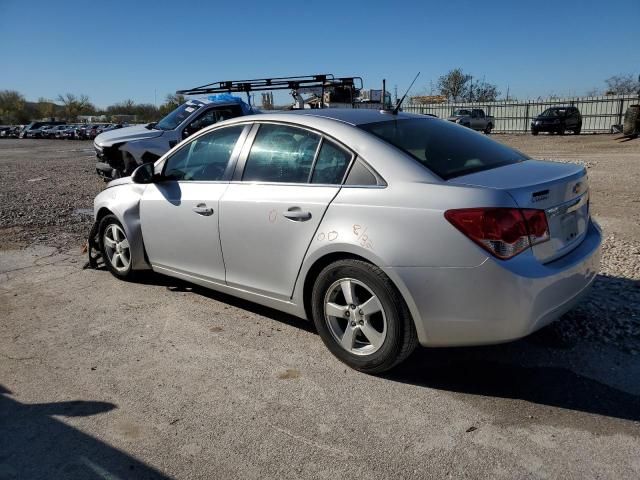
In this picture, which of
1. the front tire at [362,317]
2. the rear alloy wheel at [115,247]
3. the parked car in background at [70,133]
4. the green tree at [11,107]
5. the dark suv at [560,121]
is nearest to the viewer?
the front tire at [362,317]

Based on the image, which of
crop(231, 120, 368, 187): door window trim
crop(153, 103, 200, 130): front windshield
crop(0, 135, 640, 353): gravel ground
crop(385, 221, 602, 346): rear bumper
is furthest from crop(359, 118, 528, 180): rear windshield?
crop(153, 103, 200, 130): front windshield

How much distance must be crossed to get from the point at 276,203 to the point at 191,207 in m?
0.99

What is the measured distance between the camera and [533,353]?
3617 millimetres

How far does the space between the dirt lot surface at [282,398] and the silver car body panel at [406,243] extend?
0.41 m

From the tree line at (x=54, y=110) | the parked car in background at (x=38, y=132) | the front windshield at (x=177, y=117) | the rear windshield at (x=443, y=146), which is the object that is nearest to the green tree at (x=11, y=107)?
the tree line at (x=54, y=110)

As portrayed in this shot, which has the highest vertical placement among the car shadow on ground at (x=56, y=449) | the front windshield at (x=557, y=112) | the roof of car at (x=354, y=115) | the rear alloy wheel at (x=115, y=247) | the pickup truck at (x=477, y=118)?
the roof of car at (x=354, y=115)

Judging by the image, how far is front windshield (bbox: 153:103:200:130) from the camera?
428 inches

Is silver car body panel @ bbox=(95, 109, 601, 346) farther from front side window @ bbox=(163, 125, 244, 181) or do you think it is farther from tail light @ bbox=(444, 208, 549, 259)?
front side window @ bbox=(163, 125, 244, 181)

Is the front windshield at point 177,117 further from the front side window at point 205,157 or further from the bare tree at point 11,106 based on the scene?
the bare tree at point 11,106

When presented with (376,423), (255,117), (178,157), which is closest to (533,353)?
(376,423)

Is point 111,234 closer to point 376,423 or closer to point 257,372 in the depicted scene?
point 257,372

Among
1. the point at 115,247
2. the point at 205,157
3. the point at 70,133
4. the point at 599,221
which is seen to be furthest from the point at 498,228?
the point at 70,133

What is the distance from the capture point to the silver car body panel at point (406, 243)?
2.88m

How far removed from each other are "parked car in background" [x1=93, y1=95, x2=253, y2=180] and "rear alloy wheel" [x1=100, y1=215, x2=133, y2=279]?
4.33 meters
